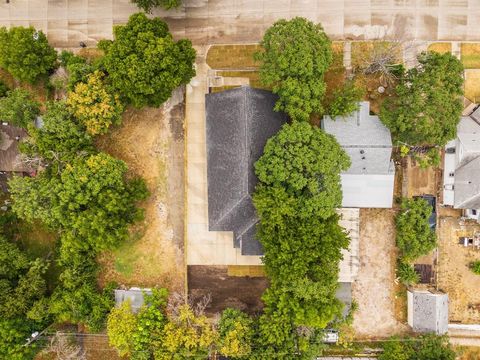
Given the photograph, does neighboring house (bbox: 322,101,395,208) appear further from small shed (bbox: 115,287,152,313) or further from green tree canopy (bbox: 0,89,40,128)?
green tree canopy (bbox: 0,89,40,128)

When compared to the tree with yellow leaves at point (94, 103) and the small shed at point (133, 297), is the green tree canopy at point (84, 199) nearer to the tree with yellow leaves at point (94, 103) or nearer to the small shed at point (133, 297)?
the tree with yellow leaves at point (94, 103)

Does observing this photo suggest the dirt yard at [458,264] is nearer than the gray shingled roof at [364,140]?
No

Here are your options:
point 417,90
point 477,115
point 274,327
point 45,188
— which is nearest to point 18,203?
point 45,188

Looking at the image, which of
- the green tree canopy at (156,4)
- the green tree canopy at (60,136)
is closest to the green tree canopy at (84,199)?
the green tree canopy at (60,136)

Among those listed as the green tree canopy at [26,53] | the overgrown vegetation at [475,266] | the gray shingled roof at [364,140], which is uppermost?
the green tree canopy at [26,53]

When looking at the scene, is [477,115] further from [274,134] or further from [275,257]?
[275,257]

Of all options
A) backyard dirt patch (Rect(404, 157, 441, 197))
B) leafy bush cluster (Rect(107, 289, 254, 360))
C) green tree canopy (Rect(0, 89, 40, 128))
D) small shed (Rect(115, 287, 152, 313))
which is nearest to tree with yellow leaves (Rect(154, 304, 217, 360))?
leafy bush cluster (Rect(107, 289, 254, 360))
